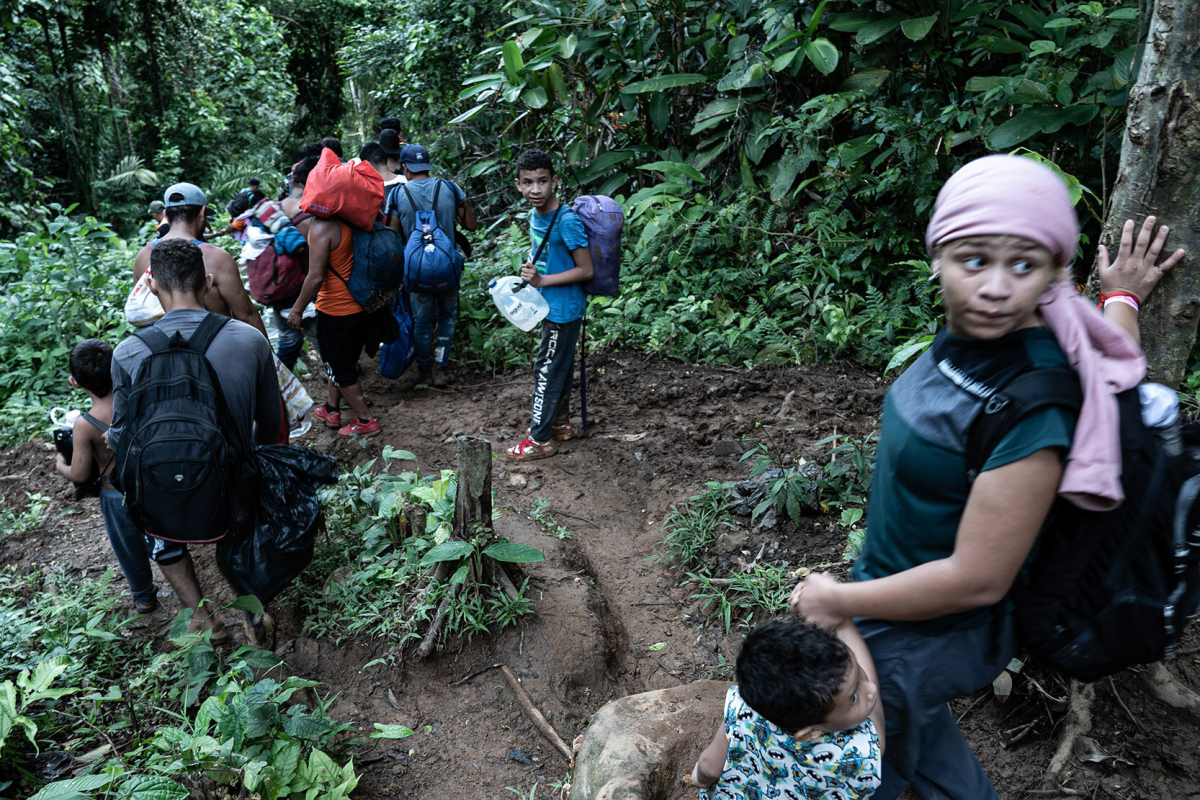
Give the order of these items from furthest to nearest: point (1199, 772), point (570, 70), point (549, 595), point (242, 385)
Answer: point (570, 70), point (549, 595), point (242, 385), point (1199, 772)

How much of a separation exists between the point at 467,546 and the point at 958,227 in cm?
245

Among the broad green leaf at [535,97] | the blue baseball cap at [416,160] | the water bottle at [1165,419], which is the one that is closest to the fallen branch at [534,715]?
the water bottle at [1165,419]

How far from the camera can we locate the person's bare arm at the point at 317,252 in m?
5.11

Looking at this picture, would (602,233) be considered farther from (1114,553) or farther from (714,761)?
(1114,553)

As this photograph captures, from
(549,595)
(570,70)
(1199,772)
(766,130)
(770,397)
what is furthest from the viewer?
(570,70)

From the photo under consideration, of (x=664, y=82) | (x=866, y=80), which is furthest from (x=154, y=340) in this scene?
(x=866, y=80)

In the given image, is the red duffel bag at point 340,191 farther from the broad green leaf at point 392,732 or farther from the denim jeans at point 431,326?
the broad green leaf at point 392,732

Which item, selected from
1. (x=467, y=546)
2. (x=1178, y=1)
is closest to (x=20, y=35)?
(x=467, y=546)

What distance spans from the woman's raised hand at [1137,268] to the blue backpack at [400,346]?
477 cm

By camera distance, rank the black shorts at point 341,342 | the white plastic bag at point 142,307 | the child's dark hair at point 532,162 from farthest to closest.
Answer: the black shorts at point 341,342 → the child's dark hair at point 532,162 → the white plastic bag at point 142,307

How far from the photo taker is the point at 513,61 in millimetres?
7227

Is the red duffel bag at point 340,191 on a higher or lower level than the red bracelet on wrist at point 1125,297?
higher

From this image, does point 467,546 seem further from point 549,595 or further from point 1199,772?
point 1199,772

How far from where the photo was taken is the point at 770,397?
5418mm
